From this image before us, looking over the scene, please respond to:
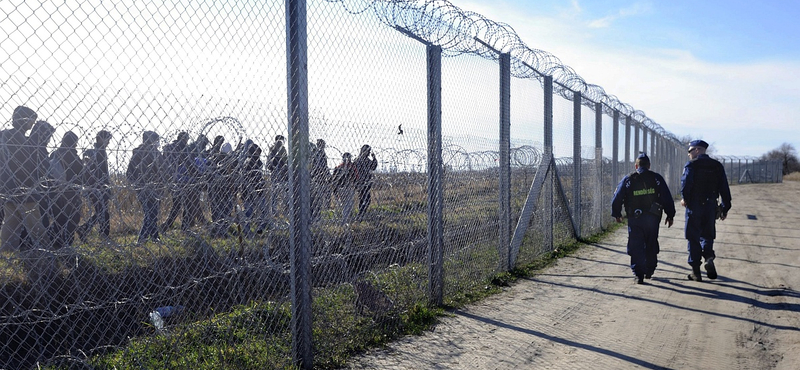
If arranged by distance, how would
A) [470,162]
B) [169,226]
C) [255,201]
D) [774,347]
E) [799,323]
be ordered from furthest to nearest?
[470,162]
[799,323]
[774,347]
[255,201]
[169,226]

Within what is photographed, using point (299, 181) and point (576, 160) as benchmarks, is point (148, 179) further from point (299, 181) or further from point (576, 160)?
point (576, 160)

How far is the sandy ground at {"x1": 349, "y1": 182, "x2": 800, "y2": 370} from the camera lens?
15.3 feet

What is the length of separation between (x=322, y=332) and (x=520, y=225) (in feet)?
14.2

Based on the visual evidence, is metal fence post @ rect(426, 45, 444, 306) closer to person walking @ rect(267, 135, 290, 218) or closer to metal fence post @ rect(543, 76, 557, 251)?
person walking @ rect(267, 135, 290, 218)

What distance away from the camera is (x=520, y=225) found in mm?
8117

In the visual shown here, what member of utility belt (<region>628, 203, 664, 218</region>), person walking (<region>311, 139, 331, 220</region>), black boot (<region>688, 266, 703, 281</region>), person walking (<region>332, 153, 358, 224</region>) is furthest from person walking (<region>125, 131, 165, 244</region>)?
black boot (<region>688, 266, 703, 281</region>)

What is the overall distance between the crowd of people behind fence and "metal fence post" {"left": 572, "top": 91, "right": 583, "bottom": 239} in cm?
742

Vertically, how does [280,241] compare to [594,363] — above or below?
above

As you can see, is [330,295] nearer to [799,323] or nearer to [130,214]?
[130,214]

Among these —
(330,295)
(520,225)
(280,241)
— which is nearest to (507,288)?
(520,225)

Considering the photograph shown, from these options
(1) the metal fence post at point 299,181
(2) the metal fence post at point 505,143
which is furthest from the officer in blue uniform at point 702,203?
(1) the metal fence post at point 299,181

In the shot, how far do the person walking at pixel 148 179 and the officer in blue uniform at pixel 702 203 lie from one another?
6.58 m

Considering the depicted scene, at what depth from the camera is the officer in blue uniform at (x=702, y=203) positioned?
7.83 m

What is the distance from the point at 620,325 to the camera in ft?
18.5
